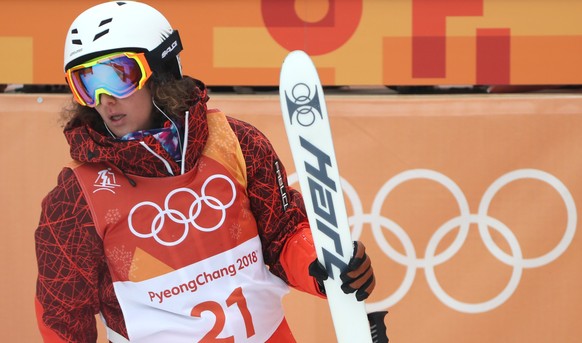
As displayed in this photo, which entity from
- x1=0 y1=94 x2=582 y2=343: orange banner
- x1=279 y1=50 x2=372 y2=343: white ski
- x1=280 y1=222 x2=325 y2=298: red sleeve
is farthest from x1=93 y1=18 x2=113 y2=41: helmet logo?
x1=0 y1=94 x2=582 y2=343: orange banner

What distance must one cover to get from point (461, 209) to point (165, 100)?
1863 millimetres

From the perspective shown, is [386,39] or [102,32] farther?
[386,39]

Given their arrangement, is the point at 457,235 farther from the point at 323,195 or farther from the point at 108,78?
the point at 108,78

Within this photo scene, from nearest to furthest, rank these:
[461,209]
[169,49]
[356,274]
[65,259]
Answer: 1. [356,274]
2. [65,259]
3. [169,49]
4. [461,209]

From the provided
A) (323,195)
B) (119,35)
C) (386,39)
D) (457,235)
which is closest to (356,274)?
(323,195)

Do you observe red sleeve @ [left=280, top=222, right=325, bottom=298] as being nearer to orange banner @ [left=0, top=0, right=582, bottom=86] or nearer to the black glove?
the black glove

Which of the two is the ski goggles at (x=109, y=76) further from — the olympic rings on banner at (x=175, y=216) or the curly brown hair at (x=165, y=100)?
the olympic rings on banner at (x=175, y=216)

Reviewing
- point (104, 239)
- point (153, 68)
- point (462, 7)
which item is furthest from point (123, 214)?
point (462, 7)

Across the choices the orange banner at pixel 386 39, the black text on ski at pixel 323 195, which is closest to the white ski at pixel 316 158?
the black text on ski at pixel 323 195

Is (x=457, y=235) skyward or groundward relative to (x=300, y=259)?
groundward

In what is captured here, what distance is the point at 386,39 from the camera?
13.1 feet

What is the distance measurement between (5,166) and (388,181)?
1.66 meters

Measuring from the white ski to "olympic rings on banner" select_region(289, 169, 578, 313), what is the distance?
5.37ft

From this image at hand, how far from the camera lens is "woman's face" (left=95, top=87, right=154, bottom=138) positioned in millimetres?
2395
